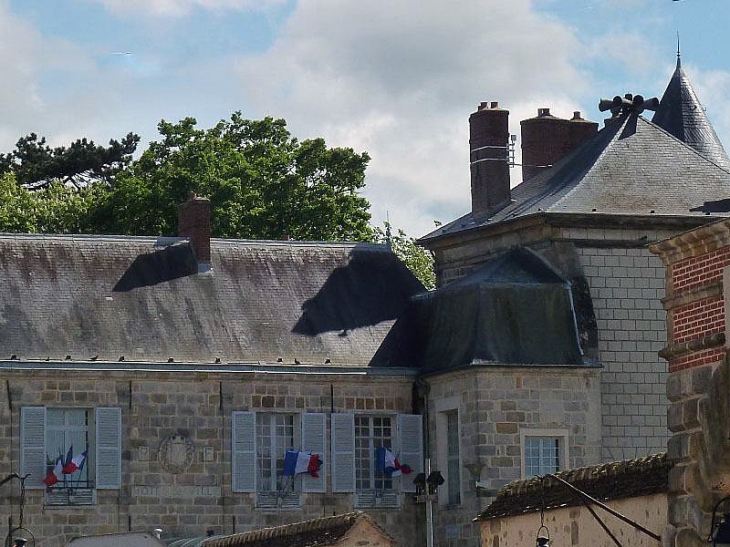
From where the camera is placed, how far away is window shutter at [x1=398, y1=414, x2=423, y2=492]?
3136cm

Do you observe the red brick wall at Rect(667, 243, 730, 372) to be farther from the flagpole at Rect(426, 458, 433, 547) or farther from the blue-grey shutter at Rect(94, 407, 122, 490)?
the blue-grey shutter at Rect(94, 407, 122, 490)

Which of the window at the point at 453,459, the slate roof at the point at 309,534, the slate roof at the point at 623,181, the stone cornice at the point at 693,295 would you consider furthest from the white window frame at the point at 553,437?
the stone cornice at the point at 693,295

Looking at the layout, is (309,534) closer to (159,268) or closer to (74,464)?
(74,464)

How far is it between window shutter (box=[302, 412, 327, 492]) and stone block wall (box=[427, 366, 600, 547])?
1909 mm

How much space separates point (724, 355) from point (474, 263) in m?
17.4

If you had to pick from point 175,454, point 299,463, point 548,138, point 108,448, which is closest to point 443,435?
point 299,463

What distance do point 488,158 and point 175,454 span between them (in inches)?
296

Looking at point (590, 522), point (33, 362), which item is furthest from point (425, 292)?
point (590, 522)

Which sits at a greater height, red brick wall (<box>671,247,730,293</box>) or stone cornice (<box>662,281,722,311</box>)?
red brick wall (<box>671,247,730,293</box>)

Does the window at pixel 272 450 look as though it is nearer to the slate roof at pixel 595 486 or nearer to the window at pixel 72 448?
the window at pixel 72 448

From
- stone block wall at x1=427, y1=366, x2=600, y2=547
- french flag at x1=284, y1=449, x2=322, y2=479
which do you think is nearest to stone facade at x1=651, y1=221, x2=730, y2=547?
stone block wall at x1=427, y1=366, x2=600, y2=547

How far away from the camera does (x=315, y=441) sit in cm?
3094

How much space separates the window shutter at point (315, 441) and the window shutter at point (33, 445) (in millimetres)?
3813

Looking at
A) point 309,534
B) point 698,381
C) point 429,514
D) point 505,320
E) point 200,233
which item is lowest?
point 309,534
